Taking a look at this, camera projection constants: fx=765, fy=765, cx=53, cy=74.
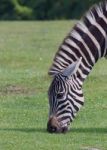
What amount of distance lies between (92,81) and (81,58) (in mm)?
8218

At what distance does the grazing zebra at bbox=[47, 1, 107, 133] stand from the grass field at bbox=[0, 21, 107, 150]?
315mm

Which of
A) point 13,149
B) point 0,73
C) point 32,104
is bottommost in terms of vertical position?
point 13,149

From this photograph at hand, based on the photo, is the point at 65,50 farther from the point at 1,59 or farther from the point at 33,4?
the point at 33,4

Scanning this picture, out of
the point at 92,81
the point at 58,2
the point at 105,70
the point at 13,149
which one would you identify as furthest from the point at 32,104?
the point at 58,2

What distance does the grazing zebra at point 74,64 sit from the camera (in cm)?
1083

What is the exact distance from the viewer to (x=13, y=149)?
393 inches

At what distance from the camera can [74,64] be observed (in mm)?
10867

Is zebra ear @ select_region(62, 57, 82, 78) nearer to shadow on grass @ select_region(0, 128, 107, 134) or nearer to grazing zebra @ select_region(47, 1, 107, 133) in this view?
grazing zebra @ select_region(47, 1, 107, 133)

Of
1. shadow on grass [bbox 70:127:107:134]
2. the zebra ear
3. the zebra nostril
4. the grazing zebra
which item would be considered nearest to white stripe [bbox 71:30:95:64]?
the grazing zebra

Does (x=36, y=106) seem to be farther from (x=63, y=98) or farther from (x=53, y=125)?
(x=53, y=125)

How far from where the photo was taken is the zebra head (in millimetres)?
10805

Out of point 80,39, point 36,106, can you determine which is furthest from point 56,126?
point 36,106

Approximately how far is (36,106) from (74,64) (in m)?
4.42

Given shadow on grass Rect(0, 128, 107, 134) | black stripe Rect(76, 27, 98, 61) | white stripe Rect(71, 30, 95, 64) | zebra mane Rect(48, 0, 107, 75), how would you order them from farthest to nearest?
shadow on grass Rect(0, 128, 107, 134), black stripe Rect(76, 27, 98, 61), white stripe Rect(71, 30, 95, 64), zebra mane Rect(48, 0, 107, 75)
